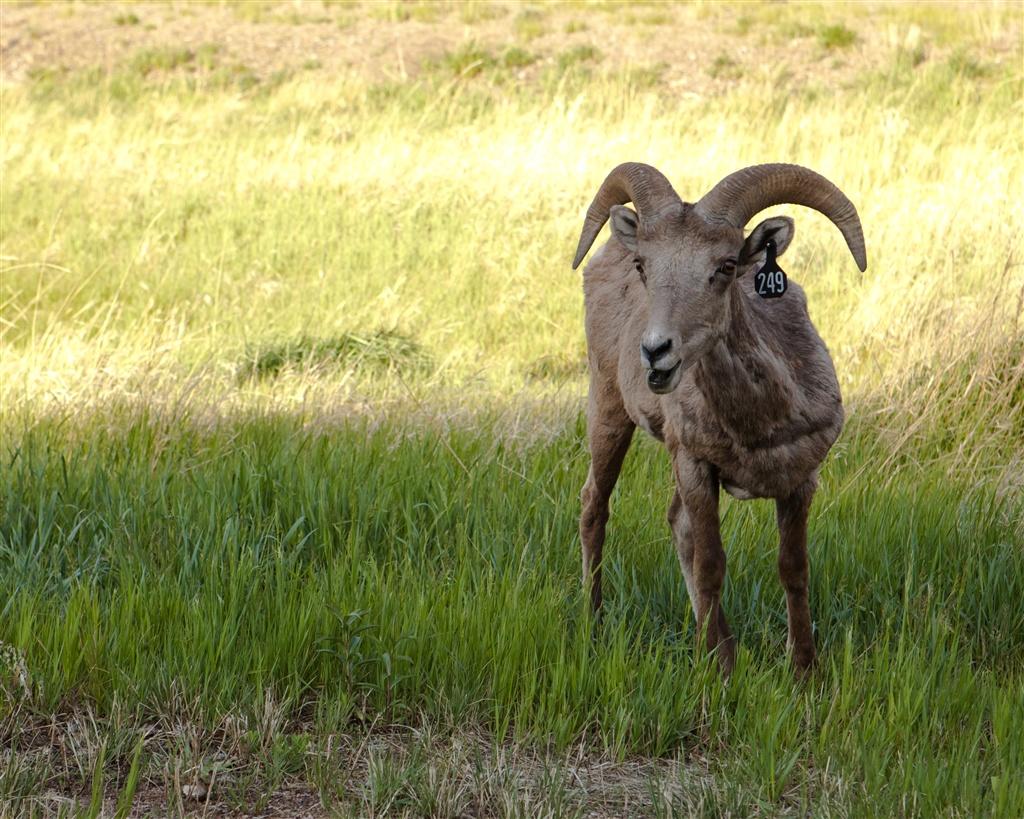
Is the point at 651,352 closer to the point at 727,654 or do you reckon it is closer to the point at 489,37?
the point at 727,654

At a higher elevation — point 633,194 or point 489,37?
point 489,37

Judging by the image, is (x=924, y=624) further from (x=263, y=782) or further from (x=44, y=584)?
(x=44, y=584)

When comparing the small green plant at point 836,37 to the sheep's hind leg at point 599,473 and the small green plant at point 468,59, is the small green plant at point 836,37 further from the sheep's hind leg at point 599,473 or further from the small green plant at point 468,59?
the sheep's hind leg at point 599,473

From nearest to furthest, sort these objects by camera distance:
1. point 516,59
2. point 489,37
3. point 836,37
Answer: point 836,37 → point 516,59 → point 489,37

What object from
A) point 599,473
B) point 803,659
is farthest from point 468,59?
point 803,659

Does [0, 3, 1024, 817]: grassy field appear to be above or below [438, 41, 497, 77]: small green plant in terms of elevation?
below

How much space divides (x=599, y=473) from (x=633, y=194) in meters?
1.34

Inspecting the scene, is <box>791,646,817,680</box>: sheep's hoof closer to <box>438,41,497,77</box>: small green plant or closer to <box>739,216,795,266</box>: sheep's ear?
<box>739,216,795,266</box>: sheep's ear

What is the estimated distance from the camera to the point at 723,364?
423 centimetres

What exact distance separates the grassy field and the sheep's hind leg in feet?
0.48

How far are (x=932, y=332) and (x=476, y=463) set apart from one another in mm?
2515

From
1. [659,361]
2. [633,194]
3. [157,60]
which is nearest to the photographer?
[659,361]

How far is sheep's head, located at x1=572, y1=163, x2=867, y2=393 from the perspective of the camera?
3809 millimetres


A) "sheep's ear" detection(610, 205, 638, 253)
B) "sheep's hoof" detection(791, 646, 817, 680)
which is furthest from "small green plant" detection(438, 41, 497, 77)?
"sheep's hoof" detection(791, 646, 817, 680)
